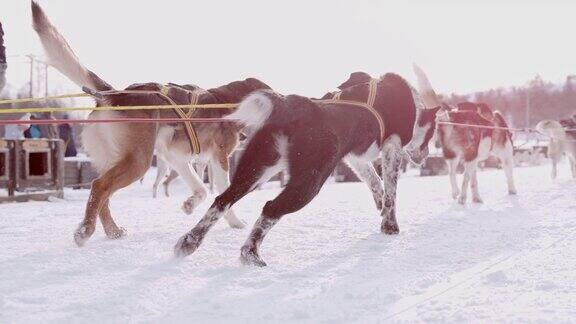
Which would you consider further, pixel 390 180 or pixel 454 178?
pixel 454 178

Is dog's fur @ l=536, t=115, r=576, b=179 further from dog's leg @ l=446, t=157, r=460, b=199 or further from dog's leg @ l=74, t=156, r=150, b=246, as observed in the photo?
dog's leg @ l=74, t=156, r=150, b=246

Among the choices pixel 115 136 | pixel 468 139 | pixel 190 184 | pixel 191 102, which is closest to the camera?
pixel 115 136

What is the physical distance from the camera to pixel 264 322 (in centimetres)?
276

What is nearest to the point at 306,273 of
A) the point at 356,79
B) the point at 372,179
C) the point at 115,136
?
the point at 115,136

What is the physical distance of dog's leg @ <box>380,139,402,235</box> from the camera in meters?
5.66

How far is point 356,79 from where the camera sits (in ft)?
19.5

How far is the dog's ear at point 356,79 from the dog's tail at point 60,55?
2.11m

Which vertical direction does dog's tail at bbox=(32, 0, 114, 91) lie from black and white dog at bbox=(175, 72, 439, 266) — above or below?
above

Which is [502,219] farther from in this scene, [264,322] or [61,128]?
[61,128]

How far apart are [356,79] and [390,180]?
100 cm

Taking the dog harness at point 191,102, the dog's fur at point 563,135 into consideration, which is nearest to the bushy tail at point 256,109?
the dog harness at point 191,102

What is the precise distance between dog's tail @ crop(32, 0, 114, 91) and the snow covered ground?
1.31m

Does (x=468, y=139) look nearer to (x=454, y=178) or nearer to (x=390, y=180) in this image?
(x=454, y=178)

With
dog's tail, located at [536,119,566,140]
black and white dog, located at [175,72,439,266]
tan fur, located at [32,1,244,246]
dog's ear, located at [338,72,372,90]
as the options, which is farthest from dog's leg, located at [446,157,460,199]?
dog's tail, located at [536,119,566,140]
